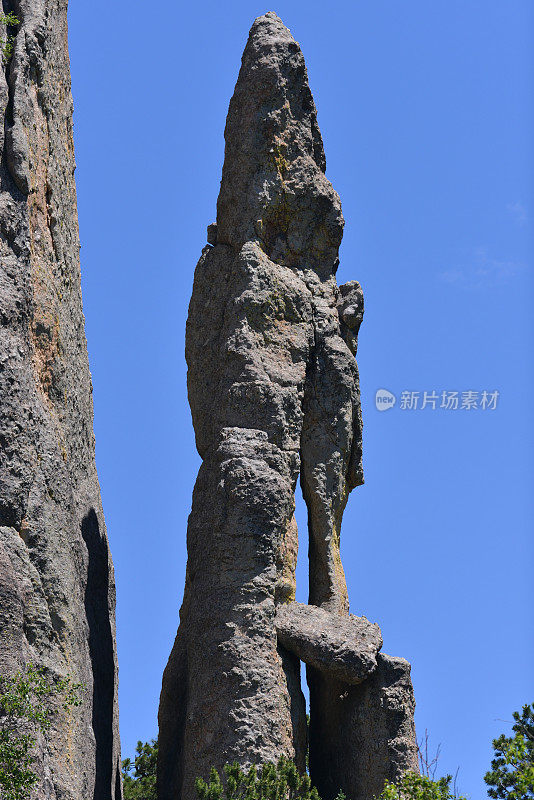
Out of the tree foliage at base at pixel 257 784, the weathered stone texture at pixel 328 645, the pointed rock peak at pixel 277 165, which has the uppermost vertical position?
the pointed rock peak at pixel 277 165

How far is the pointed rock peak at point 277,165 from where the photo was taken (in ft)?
69.8

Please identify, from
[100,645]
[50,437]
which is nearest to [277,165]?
[50,437]

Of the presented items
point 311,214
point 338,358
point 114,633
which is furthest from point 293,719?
point 311,214

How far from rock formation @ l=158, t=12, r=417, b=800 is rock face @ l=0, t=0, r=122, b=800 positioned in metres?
1.31

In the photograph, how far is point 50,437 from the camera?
18219mm

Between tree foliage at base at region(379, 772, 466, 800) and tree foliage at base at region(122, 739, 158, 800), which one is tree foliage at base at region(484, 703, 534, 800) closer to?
tree foliage at base at region(379, 772, 466, 800)

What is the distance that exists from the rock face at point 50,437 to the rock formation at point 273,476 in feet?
4.29

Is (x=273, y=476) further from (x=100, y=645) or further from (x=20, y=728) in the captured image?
(x=20, y=728)

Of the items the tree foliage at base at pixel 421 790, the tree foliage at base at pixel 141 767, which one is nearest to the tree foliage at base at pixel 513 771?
the tree foliage at base at pixel 421 790

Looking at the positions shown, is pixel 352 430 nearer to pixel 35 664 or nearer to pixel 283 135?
pixel 283 135

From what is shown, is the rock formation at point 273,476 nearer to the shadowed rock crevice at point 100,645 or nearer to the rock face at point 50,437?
the shadowed rock crevice at point 100,645

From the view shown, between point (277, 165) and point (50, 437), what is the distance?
5.66 m

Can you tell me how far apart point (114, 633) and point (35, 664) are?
4625 mm

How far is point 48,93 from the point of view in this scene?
21.0 meters
